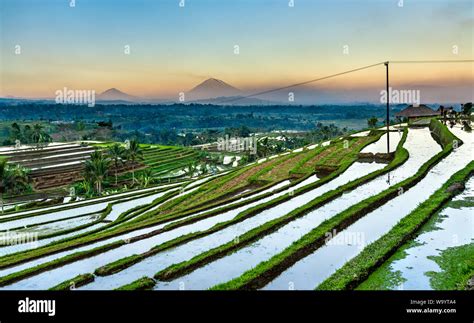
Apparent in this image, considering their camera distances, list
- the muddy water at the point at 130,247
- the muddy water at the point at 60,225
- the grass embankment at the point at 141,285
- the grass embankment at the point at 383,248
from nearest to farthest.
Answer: the grass embankment at the point at 383,248 → the grass embankment at the point at 141,285 → the muddy water at the point at 130,247 → the muddy water at the point at 60,225

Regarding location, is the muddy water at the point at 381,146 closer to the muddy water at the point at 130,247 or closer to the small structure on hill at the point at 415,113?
the small structure on hill at the point at 415,113

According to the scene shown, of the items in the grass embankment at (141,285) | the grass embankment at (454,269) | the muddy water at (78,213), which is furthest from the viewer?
the muddy water at (78,213)

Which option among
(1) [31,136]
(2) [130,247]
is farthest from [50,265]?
(1) [31,136]

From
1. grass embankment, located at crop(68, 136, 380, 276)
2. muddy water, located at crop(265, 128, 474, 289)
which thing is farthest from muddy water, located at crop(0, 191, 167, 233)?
muddy water, located at crop(265, 128, 474, 289)

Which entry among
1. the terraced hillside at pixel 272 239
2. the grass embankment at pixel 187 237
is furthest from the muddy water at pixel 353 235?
the grass embankment at pixel 187 237

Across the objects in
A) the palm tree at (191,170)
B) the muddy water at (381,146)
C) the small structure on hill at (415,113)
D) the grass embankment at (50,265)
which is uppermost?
the small structure on hill at (415,113)

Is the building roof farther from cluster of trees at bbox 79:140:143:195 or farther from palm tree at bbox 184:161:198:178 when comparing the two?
cluster of trees at bbox 79:140:143:195

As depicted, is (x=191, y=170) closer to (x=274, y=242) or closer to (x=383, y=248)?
(x=274, y=242)
